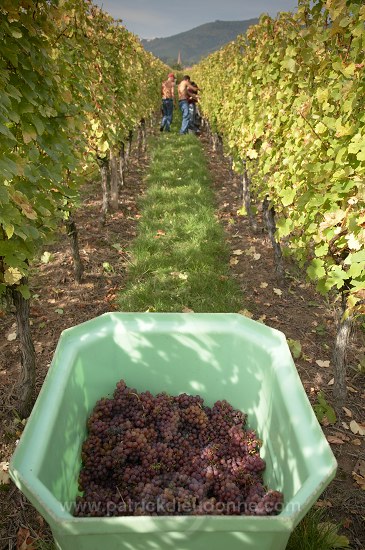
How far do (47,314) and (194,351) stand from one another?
2302 mm

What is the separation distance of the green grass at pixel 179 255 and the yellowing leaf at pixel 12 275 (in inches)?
74.6

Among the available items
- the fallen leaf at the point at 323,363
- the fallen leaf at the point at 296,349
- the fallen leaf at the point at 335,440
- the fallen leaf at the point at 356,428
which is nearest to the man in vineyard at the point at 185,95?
the fallen leaf at the point at 296,349

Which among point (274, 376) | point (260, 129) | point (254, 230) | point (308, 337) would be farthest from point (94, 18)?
point (274, 376)

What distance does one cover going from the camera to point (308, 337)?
390cm

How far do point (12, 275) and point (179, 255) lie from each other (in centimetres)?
309

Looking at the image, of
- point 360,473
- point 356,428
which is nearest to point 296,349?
point 356,428

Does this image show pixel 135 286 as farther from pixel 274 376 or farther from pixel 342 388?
pixel 274 376

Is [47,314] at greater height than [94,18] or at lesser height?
lesser

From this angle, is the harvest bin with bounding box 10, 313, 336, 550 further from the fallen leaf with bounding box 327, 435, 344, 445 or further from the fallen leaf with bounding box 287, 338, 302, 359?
the fallen leaf with bounding box 287, 338, 302, 359

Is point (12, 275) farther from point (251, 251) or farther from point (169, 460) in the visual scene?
point (251, 251)

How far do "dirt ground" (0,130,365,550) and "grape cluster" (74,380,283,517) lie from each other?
615 millimetres

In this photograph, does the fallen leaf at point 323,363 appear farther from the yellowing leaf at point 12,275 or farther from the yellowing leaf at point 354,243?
the yellowing leaf at point 12,275

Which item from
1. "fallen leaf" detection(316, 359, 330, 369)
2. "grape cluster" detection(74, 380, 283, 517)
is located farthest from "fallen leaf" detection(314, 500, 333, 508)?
"fallen leaf" detection(316, 359, 330, 369)

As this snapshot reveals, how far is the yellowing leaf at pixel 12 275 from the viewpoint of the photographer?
7.16 ft
